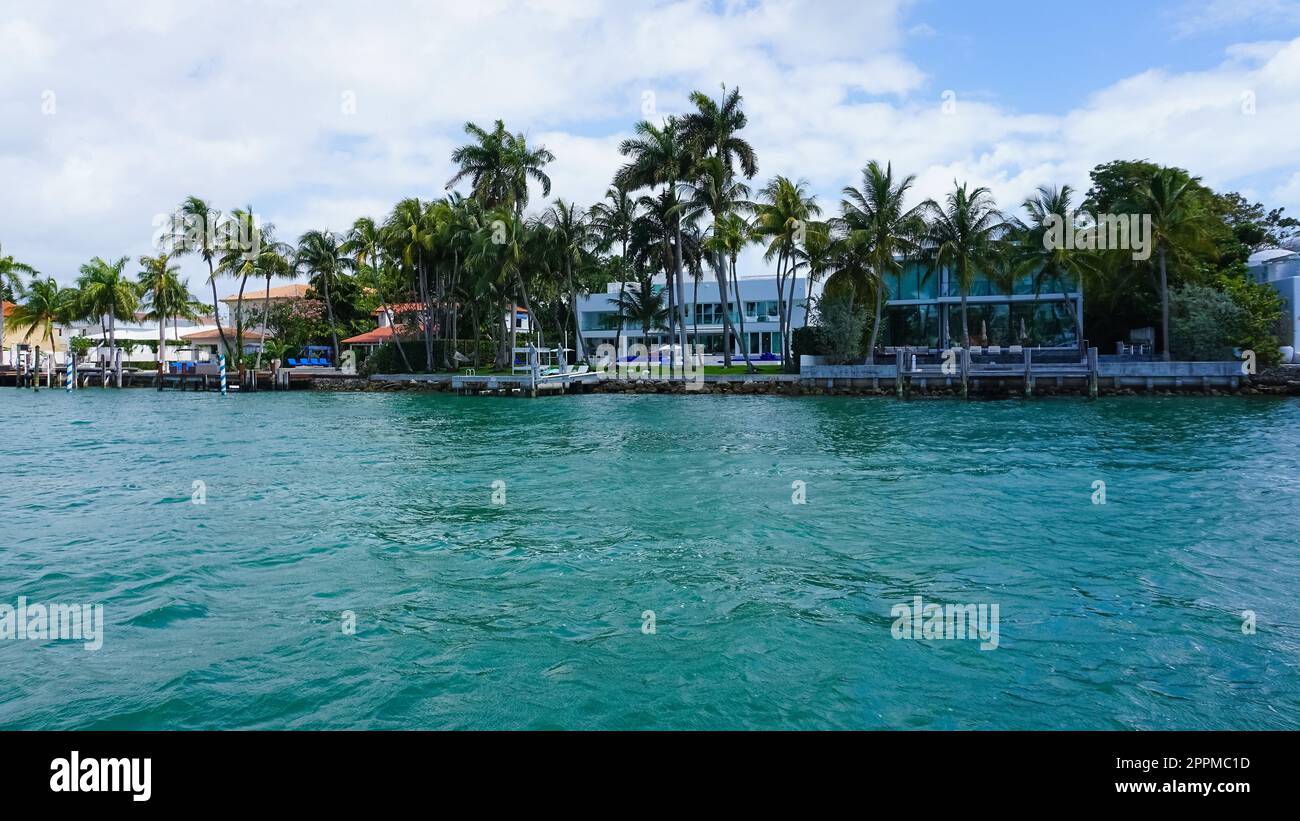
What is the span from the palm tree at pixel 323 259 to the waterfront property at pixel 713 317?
1989cm

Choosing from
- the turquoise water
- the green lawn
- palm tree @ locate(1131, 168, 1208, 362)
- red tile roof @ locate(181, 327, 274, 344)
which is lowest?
the turquoise water

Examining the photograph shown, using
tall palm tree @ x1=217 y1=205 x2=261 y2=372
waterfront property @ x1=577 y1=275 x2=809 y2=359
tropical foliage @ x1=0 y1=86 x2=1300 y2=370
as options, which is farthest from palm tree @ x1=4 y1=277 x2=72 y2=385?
waterfront property @ x1=577 y1=275 x2=809 y2=359

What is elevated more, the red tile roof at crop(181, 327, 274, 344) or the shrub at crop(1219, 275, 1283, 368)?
the red tile roof at crop(181, 327, 274, 344)

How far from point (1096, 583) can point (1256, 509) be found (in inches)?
269

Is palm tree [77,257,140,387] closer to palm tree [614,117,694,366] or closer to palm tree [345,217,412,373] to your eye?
palm tree [345,217,412,373]

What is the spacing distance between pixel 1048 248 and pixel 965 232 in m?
5.49

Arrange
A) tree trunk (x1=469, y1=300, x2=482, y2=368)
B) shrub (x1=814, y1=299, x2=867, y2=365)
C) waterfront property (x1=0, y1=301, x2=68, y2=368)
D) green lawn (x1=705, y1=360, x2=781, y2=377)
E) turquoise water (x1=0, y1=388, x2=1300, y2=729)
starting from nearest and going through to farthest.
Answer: turquoise water (x1=0, y1=388, x2=1300, y2=729) → shrub (x1=814, y1=299, x2=867, y2=365) → green lawn (x1=705, y1=360, x2=781, y2=377) → tree trunk (x1=469, y1=300, x2=482, y2=368) → waterfront property (x1=0, y1=301, x2=68, y2=368)

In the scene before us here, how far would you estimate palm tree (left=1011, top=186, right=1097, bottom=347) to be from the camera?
49.2 meters

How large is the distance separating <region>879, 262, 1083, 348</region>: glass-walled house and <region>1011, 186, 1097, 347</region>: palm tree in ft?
16.8

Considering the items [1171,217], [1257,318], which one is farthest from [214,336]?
[1257,318]

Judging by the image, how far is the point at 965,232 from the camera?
158 ft

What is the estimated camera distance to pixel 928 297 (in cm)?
6162

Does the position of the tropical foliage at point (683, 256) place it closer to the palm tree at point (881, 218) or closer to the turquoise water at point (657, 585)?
the palm tree at point (881, 218)
